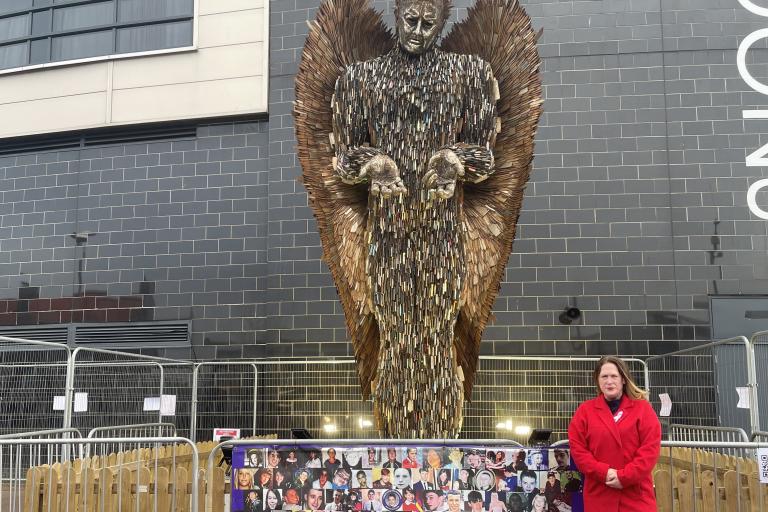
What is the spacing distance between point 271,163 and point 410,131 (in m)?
5.36

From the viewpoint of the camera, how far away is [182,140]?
1019 cm

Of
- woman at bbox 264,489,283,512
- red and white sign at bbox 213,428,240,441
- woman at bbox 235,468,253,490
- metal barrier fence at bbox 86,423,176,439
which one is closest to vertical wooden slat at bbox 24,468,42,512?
woman at bbox 235,468,253,490

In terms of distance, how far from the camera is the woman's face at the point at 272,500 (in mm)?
3699

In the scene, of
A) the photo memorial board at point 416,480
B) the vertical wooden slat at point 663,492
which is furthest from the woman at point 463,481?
the vertical wooden slat at point 663,492

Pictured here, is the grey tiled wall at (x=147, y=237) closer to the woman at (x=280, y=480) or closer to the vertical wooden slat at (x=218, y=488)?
the vertical wooden slat at (x=218, y=488)

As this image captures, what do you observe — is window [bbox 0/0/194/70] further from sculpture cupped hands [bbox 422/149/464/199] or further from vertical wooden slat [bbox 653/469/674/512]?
vertical wooden slat [bbox 653/469/674/512]

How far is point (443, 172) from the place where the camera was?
14.3ft

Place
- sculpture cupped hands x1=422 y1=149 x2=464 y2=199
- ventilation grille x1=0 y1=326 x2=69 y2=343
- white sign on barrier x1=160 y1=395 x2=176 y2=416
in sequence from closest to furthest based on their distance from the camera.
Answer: sculpture cupped hands x1=422 y1=149 x2=464 y2=199
white sign on barrier x1=160 y1=395 x2=176 y2=416
ventilation grille x1=0 y1=326 x2=69 y2=343

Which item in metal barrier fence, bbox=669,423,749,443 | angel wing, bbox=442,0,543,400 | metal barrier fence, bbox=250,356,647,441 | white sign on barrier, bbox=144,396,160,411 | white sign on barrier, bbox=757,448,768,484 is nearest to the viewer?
white sign on barrier, bbox=757,448,768,484

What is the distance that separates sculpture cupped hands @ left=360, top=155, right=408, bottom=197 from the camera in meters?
4.35

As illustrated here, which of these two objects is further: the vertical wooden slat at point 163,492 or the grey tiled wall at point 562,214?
the grey tiled wall at point 562,214

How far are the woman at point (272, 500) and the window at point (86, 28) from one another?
801 cm

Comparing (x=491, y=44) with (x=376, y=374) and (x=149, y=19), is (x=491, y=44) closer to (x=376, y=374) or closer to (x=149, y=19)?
(x=376, y=374)

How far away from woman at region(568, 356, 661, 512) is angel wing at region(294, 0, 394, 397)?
1.75 meters
